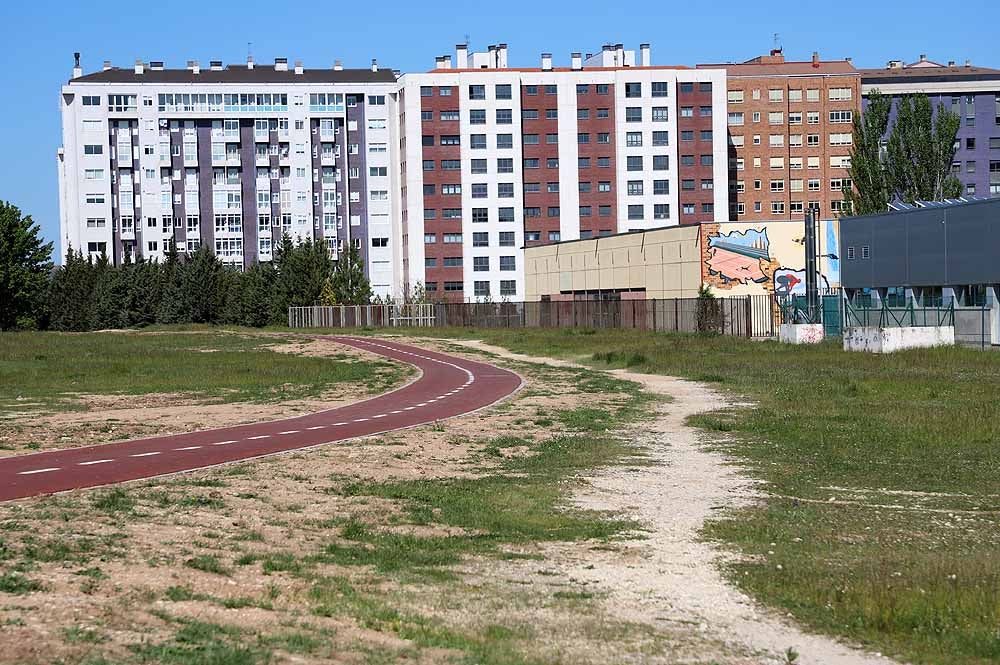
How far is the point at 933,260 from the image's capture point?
59.2 m

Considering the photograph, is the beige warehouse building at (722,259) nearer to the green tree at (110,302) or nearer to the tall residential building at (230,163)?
the tall residential building at (230,163)

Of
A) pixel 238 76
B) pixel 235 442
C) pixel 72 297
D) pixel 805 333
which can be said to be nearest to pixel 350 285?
pixel 72 297

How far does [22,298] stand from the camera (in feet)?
385

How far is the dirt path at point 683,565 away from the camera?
9.63m

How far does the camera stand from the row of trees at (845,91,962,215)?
3730 inches

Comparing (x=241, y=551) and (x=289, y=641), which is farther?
(x=241, y=551)

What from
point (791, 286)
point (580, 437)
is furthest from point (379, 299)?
point (580, 437)

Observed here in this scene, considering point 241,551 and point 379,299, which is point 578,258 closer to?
point 379,299

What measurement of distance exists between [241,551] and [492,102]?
11988cm

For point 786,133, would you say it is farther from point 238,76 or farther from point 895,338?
point 895,338

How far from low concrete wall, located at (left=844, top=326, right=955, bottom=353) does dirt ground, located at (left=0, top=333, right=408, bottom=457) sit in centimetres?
2248

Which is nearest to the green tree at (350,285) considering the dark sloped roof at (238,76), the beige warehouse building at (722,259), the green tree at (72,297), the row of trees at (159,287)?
the row of trees at (159,287)

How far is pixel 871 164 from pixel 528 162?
1685 inches

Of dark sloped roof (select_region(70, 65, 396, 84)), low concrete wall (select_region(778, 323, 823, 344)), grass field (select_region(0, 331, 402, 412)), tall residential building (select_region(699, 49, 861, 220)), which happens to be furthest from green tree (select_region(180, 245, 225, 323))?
low concrete wall (select_region(778, 323, 823, 344))
